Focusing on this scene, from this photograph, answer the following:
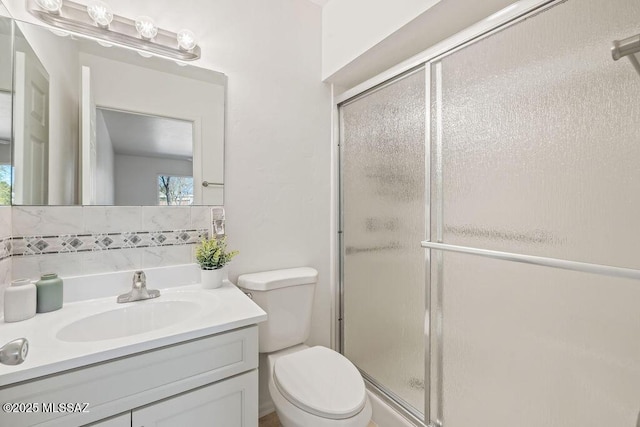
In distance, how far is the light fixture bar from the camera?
44.9 inches

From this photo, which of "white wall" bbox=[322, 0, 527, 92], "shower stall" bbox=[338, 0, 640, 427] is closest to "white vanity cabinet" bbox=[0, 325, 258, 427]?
"shower stall" bbox=[338, 0, 640, 427]

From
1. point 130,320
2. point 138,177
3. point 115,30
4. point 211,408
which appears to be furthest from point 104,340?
point 115,30

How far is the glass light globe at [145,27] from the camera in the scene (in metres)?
1.27

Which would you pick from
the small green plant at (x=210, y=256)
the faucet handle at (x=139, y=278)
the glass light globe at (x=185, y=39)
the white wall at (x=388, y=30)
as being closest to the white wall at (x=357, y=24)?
the white wall at (x=388, y=30)

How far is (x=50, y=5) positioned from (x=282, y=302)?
153 centimetres

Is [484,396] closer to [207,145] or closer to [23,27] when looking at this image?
[207,145]

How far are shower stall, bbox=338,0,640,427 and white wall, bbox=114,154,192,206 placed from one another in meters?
1.10

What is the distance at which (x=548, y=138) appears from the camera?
0.97m

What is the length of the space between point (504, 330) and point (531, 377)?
162mm

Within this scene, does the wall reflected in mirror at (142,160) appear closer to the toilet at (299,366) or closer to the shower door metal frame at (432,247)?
the toilet at (299,366)

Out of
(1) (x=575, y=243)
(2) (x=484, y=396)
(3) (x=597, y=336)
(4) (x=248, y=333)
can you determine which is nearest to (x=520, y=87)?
(1) (x=575, y=243)

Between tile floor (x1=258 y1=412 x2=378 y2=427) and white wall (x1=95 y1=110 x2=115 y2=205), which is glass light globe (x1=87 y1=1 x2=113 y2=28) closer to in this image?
white wall (x1=95 y1=110 x2=115 y2=205)

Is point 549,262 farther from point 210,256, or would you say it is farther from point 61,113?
point 61,113

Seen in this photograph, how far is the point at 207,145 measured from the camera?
4.77ft
